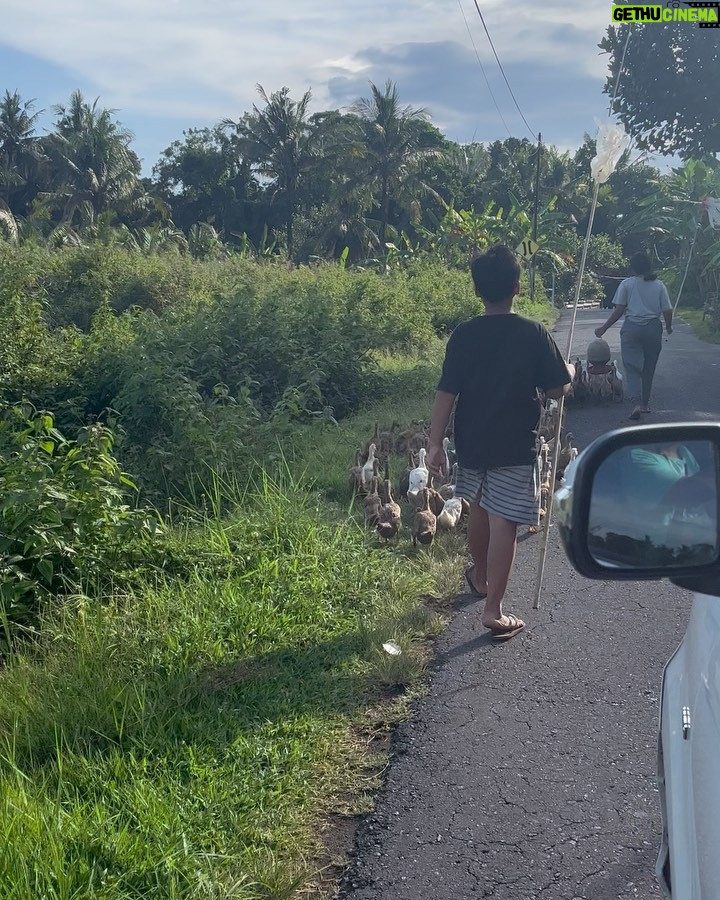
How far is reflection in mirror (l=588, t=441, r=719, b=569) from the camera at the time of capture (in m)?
1.61

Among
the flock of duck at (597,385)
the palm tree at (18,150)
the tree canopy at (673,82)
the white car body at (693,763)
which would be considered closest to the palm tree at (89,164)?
the palm tree at (18,150)

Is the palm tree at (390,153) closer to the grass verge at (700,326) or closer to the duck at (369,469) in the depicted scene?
the grass verge at (700,326)

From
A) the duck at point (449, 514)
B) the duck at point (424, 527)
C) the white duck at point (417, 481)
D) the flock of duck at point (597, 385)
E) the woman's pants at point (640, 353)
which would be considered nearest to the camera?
the duck at point (424, 527)

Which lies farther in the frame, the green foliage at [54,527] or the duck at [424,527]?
the duck at [424,527]

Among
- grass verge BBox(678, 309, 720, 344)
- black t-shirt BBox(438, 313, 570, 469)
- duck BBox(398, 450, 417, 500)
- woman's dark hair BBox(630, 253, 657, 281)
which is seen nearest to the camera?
black t-shirt BBox(438, 313, 570, 469)

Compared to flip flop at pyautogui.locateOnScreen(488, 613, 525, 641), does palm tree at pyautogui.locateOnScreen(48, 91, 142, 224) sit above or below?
above

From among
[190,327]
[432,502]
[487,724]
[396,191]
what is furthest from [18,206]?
[487,724]

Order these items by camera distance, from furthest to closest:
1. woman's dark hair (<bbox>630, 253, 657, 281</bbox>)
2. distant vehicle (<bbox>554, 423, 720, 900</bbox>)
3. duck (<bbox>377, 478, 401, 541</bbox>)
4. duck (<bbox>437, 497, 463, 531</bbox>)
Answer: woman's dark hair (<bbox>630, 253, 657, 281</bbox>), duck (<bbox>437, 497, 463, 531</bbox>), duck (<bbox>377, 478, 401, 541</bbox>), distant vehicle (<bbox>554, 423, 720, 900</bbox>)

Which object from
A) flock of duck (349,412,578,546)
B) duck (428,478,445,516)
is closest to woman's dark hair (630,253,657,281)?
flock of duck (349,412,578,546)

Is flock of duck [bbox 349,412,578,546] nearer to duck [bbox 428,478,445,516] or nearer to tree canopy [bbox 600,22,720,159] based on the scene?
duck [bbox 428,478,445,516]

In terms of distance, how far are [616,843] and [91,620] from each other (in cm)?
295

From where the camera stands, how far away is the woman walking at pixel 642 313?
31.6 ft

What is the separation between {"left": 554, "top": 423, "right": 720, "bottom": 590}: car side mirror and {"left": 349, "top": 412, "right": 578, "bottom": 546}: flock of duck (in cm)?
371

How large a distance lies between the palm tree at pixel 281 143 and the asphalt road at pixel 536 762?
132 feet
